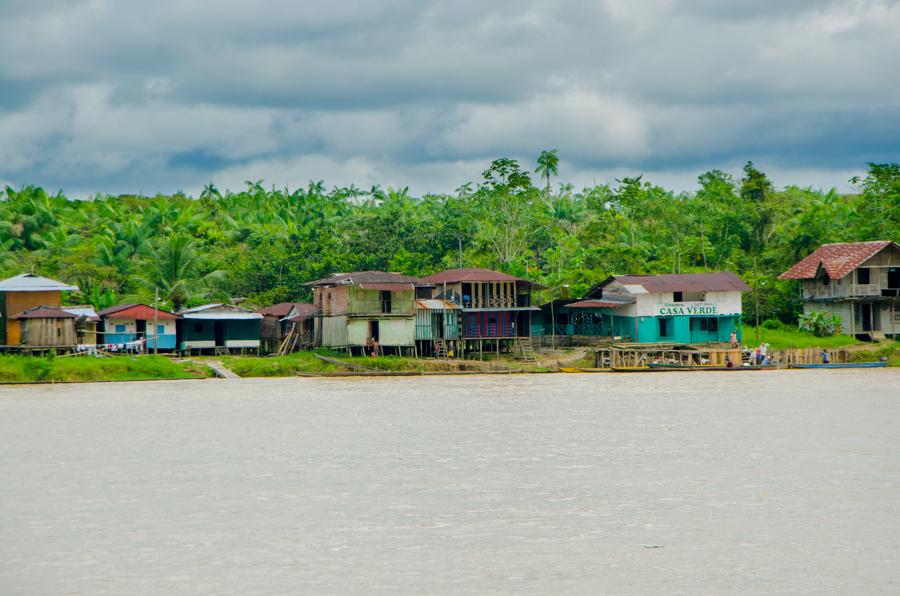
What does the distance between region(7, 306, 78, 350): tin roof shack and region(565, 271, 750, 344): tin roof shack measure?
25630mm

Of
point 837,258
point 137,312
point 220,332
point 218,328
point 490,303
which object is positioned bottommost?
point 220,332

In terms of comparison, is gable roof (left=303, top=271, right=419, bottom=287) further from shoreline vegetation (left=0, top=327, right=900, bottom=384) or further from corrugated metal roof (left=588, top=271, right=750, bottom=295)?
corrugated metal roof (left=588, top=271, right=750, bottom=295)

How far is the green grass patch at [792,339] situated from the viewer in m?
51.8

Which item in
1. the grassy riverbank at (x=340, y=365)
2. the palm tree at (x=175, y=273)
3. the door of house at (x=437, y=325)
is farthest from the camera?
the palm tree at (x=175, y=273)

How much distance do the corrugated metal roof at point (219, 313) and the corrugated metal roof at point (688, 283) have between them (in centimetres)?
1880

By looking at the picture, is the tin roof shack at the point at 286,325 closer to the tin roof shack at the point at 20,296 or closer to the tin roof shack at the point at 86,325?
the tin roof shack at the point at 86,325

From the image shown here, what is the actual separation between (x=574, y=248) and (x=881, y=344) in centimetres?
1924

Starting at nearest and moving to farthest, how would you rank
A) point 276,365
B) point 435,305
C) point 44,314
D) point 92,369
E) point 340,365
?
1. point 92,369
2. point 44,314
3. point 276,365
4. point 340,365
5. point 435,305

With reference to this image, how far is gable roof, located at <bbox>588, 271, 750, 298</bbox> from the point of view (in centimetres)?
5162

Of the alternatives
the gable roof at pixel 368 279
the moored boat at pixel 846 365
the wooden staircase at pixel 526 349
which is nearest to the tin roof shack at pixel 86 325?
the gable roof at pixel 368 279

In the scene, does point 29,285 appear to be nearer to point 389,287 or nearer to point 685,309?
point 389,287

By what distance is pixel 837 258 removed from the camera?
5425 centimetres

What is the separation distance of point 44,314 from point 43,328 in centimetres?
65

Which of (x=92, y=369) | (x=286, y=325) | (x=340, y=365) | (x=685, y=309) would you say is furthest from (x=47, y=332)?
(x=685, y=309)
